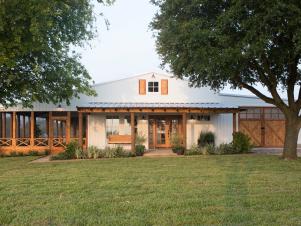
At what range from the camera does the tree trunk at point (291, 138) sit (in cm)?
1864

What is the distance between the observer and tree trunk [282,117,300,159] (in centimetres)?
1864

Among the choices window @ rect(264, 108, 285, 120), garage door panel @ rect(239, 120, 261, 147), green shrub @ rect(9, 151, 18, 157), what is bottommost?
green shrub @ rect(9, 151, 18, 157)

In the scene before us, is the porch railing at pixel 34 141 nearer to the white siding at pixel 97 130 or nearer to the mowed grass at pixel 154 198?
the white siding at pixel 97 130

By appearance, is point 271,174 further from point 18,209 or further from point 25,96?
point 25,96

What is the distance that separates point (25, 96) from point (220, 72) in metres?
7.75

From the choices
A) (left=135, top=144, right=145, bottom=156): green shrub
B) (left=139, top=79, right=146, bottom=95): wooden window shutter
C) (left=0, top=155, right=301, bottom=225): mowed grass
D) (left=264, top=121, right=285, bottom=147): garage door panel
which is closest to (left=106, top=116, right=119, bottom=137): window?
(left=139, top=79, right=146, bottom=95): wooden window shutter

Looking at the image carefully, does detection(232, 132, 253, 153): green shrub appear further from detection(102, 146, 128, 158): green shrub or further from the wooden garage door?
detection(102, 146, 128, 158): green shrub

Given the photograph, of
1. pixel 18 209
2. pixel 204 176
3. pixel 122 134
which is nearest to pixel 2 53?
pixel 18 209

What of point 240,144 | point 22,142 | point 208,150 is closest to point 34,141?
point 22,142

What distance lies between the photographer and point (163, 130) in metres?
27.2

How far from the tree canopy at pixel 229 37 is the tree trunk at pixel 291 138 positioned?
10 cm

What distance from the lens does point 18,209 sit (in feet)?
25.8

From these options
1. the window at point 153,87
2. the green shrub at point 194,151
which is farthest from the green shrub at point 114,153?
the window at point 153,87

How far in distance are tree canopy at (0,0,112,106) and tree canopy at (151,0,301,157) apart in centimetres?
323
